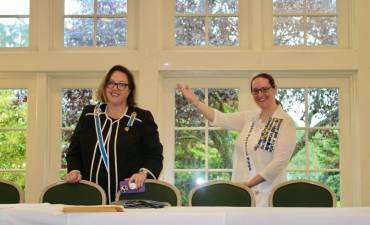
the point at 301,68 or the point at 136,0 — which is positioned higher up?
the point at 136,0

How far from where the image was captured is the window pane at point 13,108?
191 inches

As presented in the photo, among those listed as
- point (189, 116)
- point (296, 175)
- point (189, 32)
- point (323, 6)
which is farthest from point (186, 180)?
point (323, 6)

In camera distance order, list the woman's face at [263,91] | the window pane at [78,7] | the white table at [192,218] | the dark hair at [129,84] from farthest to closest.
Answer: the window pane at [78,7] → the woman's face at [263,91] → the dark hair at [129,84] → the white table at [192,218]

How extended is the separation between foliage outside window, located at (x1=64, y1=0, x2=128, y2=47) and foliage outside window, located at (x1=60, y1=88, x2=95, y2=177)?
44 centimetres

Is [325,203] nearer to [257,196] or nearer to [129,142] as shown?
[257,196]

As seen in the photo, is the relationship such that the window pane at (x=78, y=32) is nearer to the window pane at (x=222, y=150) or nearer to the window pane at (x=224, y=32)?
the window pane at (x=224, y=32)

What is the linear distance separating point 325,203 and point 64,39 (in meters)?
2.87

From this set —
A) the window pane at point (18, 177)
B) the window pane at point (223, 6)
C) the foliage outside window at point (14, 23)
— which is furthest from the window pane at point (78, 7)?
the window pane at point (18, 177)

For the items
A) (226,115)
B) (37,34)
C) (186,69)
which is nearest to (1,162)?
(37,34)

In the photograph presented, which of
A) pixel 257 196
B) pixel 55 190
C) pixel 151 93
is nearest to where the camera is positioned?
pixel 55 190

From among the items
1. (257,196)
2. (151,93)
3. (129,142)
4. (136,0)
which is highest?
(136,0)

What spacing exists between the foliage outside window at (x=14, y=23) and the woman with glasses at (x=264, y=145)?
193 centimetres

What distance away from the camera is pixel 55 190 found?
3.12 meters

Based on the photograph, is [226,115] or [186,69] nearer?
[226,115]
